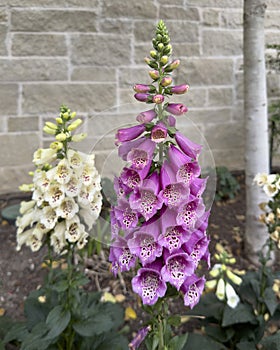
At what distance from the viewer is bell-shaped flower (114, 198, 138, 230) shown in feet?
2.86

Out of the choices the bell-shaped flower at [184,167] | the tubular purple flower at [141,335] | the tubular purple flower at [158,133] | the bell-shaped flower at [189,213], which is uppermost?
the tubular purple flower at [158,133]

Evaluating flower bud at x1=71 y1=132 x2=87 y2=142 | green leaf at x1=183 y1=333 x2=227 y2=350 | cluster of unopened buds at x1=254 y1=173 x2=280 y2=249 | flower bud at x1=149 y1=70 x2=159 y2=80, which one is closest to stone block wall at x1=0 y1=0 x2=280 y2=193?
cluster of unopened buds at x1=254 y1=173 x2=280 y2=249

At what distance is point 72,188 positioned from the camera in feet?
4.05

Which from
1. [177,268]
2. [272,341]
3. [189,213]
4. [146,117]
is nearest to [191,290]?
[177,268]

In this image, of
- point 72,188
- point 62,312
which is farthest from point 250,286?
point 72,188

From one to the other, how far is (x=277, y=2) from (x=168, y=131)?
3333 mm

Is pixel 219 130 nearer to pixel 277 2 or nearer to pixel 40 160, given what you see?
pixel 277 2

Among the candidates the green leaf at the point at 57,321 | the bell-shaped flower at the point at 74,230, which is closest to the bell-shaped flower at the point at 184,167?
the bell-shaped flower at the point at 74,230

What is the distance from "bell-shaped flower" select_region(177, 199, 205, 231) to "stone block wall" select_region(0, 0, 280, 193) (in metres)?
2.12

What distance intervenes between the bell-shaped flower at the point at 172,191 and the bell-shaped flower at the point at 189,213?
0.02 metres

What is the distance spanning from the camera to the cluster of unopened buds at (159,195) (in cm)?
85

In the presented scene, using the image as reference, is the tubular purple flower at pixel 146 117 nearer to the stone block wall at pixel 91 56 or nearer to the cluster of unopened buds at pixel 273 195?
the cluster of unopened buds at pixel 273 195

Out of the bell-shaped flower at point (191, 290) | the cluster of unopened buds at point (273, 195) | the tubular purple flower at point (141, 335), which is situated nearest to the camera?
the bell-shaped flower at point (191, 290)

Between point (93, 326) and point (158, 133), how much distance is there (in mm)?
888
